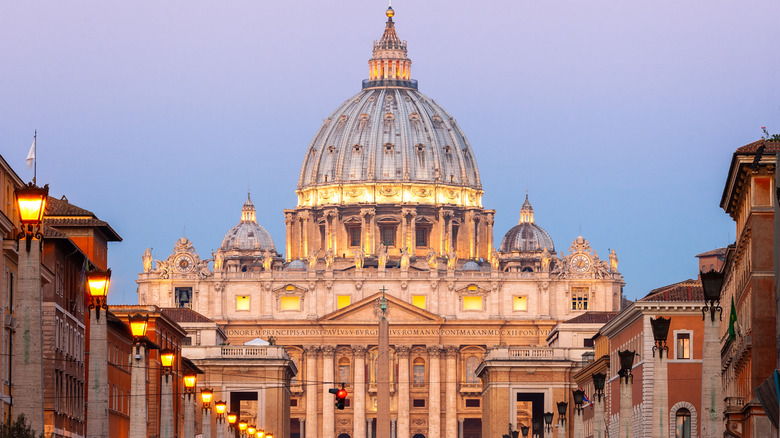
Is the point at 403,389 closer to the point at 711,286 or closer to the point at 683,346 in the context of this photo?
the point at 683,346

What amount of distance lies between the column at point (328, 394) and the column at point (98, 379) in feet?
463

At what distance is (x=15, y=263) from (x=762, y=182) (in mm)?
19760

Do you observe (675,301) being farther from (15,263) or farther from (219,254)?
(219,254)

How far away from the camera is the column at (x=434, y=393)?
592ft

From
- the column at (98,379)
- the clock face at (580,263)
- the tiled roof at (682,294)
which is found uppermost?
the clock face at (580,263)

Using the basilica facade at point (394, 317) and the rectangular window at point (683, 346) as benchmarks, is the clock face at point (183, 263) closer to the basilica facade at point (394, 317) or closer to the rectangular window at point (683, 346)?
the basilica facade at point (394, 317)

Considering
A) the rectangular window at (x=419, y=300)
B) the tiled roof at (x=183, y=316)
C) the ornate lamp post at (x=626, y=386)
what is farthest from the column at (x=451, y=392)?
the ornate lamp post at (x=626, y=386)

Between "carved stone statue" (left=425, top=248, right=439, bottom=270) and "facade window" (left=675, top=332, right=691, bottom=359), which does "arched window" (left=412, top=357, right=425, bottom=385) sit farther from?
"facade window" (left=675, top=332, right=691, bottom=359)

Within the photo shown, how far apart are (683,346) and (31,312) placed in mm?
56220

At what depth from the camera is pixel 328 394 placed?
180 meters

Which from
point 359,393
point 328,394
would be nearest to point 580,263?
point 359,393

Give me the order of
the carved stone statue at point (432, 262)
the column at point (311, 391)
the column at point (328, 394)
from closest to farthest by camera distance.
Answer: the column at point (328, 394)
the column at point (311, 391)
the carved stone statue at point (432, 262)

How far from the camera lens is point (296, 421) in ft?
595

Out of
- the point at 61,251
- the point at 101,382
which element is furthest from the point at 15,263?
the point at 101,382
